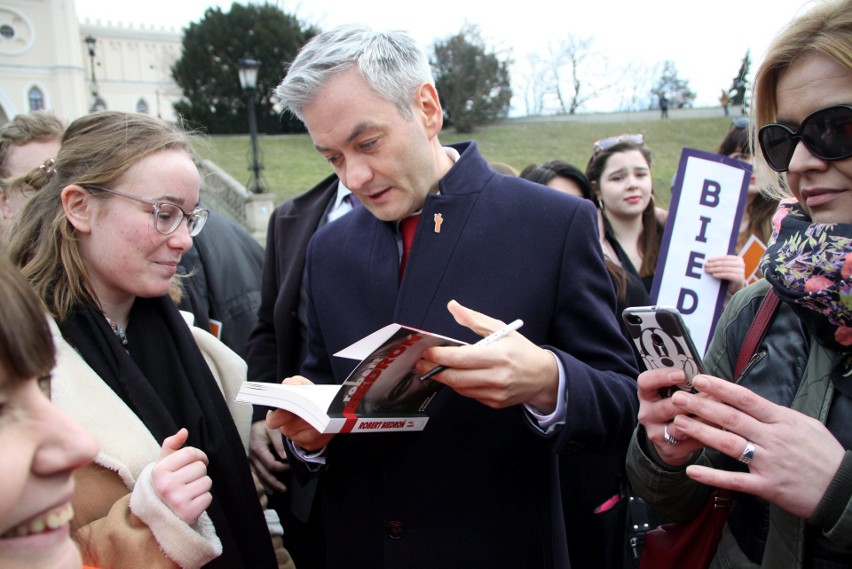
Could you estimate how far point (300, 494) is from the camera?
2.84 m

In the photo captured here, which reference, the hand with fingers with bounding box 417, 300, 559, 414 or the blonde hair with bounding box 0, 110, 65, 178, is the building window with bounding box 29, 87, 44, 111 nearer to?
the blonde hair with bounding box 0, 110, 65, 178

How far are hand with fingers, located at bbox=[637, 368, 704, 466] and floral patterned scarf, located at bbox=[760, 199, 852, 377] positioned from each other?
0.31m

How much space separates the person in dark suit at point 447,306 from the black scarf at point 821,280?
1.80ft

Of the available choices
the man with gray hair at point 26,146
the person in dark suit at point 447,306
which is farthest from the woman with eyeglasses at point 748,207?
the man with gray hair at point 26,146

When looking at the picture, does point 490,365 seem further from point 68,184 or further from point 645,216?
point 645,216

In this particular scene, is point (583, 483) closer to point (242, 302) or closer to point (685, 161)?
point (685, 161)

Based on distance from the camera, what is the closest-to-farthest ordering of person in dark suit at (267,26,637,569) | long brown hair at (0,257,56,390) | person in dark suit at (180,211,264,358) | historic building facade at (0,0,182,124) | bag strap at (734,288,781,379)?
long brown hair at (0,257,56,390) < bag strap at (734,288,781,379) < person in dark suit at (267,26,637,569) < person in dark suit at (180,211,264,358) < historic building facade at (0,0,182,124)

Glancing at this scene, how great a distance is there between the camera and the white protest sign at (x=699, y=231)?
346 centimetres

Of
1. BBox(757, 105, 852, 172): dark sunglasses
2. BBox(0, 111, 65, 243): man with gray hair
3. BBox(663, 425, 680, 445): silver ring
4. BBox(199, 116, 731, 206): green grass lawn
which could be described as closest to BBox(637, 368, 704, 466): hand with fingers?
BBox(663, 425, 680, 445): silver ring

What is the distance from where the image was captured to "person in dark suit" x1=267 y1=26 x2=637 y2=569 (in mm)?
1948

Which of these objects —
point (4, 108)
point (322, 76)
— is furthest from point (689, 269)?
point (4, 108)

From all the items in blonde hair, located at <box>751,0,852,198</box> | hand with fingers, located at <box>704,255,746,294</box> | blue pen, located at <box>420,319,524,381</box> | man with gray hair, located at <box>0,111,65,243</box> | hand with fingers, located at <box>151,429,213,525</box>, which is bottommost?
hand with fingers, located at <box>151,429,213,525</box>

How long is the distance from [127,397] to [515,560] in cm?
121

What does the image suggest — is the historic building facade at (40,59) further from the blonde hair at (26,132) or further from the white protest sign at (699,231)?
the white protest sign at (699,231)
